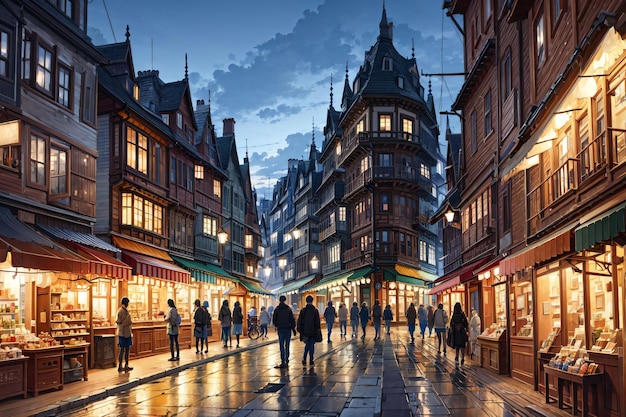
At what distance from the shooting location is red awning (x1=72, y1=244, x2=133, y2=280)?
63.0 ft

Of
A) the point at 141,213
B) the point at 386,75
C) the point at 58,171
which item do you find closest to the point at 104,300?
the point at 58,171

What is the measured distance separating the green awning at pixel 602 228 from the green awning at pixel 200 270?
980 inches

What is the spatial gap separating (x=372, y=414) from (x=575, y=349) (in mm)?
3867

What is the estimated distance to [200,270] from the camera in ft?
117

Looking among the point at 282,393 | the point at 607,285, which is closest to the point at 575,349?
the point at 607,285

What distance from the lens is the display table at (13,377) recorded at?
14599 mm

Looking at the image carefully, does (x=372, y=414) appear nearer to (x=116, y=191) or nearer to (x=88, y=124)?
(x=88, y=124)

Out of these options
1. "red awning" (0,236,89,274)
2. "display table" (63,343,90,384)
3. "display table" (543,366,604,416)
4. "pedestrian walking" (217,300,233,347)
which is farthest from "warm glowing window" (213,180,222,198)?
"display table" (543,366,604,416)

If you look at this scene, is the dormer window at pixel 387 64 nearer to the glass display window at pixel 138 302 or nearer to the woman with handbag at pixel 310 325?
the glass display window at pixel 138 302

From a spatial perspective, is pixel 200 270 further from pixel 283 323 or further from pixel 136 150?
pixel 283 323

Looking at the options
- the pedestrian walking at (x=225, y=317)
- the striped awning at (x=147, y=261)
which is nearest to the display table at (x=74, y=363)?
the striped awning at (x=147, y=261)

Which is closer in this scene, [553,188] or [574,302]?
[574,302]

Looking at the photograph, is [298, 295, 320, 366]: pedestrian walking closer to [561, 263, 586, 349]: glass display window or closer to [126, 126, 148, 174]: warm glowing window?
[561, 263, 586, 349]: glass display window

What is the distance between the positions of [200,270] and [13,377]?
20.8 meters
